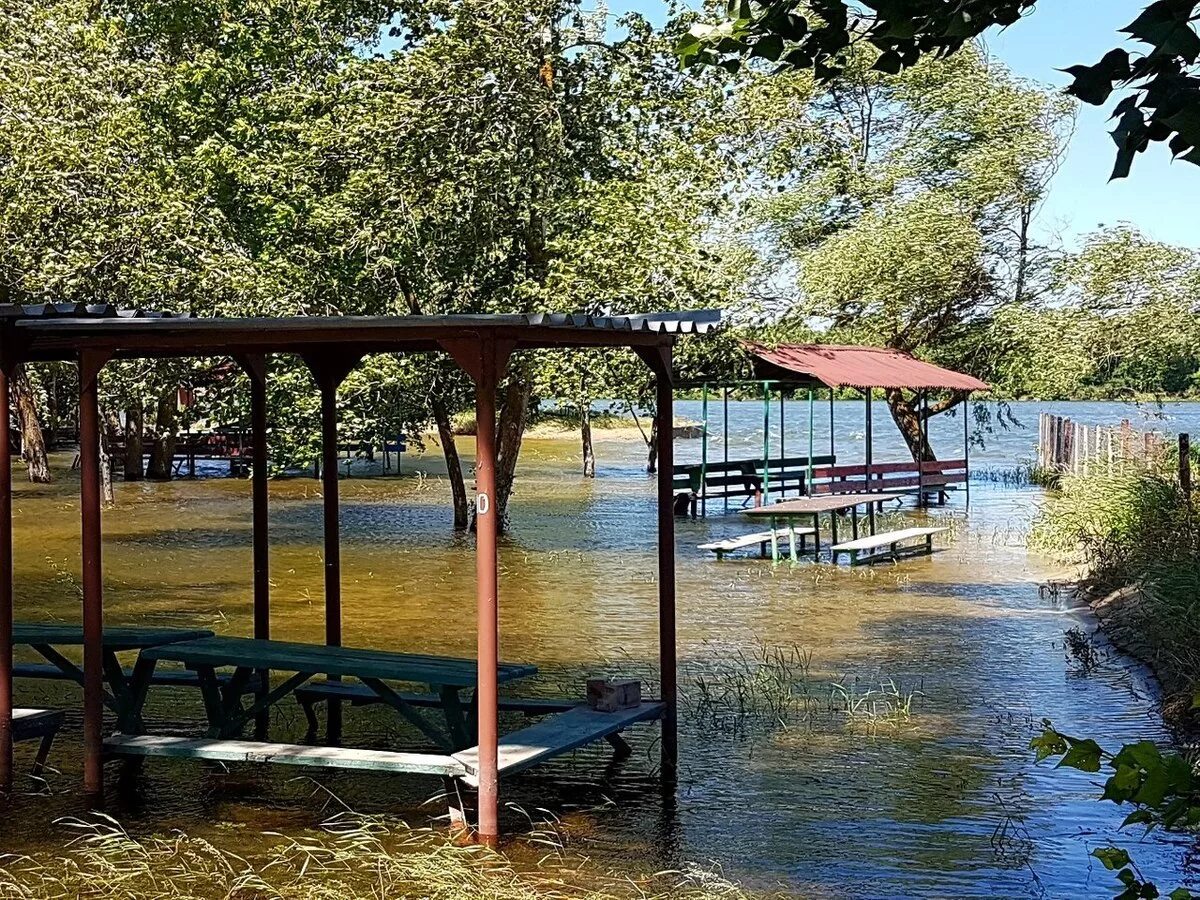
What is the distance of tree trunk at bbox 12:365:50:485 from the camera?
95.8 ft

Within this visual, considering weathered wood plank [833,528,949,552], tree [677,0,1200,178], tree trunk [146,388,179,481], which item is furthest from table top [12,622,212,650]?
tree trunk [146,388,179,481]

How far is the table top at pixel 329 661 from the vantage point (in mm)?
7695

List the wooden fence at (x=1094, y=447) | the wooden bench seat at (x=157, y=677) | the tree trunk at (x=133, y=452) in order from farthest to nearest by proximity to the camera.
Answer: the tree trunk at (x=133, y=452) → the wooden fence at (x=1094, y=447) → the wooden bench seat at (x=157, y=677)

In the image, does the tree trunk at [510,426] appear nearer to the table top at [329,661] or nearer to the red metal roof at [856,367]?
the red metal roof at [856,367]

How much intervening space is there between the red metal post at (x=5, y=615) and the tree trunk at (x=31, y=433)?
20.9 m

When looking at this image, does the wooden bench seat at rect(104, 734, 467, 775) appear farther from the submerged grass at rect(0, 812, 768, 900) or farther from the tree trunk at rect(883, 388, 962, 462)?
the tree trunk at rect(883, 388, 962, 462)

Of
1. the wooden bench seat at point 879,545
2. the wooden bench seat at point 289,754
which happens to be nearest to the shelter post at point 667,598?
the wooden bench seat at point 289,754

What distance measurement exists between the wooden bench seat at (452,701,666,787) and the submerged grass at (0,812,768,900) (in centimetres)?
44

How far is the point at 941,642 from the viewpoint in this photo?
1311cm

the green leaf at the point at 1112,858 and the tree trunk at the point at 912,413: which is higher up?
the tree trunk at the point at 912,413

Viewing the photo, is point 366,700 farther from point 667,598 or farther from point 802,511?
point 802,511

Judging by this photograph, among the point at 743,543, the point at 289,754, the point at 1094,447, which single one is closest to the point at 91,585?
the point at 289,754

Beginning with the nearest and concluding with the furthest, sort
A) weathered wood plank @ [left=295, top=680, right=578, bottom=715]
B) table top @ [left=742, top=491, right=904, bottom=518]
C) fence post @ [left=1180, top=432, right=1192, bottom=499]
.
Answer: weathered wood plank @ [left=295, top=680, right=578, bottom=715], fence post @ [left=1180, top=432, right=1192, bottom=499], table top @ [left=742, top=491, right=904, bottom=518]

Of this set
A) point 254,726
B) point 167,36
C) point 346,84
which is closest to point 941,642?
point 254,726
